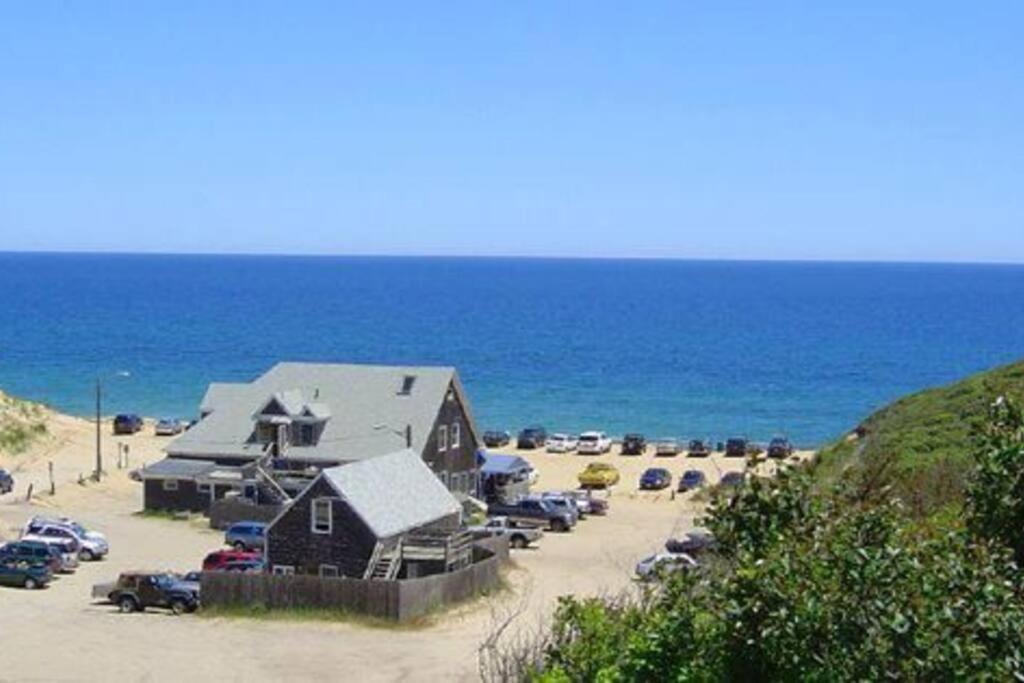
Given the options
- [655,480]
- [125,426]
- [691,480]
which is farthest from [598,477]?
[125,426]

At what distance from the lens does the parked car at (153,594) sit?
43.6 metres

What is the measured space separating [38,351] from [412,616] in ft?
441

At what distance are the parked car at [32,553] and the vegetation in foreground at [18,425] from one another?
30147 mm

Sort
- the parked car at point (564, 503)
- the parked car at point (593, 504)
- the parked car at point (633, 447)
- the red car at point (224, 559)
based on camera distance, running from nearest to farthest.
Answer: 1. the red car at point (224, 559)
2. the parked car at point (564, 503)
3. the parked car at point (593, 504)
4. the parked car at point (633, 447)

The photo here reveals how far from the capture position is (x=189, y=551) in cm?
5338

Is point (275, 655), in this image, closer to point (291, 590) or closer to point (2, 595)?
point (291, 590)

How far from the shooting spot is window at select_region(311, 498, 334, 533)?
46.4 meters

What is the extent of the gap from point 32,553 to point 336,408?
16787 mm

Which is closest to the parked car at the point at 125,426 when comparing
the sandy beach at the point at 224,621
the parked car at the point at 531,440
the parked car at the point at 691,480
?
the parked car at the point at 531,440

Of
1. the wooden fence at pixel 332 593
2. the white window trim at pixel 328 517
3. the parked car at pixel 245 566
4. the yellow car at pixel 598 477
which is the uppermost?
the white window trim at pixel 328 517

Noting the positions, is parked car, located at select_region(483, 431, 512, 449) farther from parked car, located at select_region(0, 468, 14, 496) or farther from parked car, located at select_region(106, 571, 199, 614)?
parked car, located at select_region(106, 571, 199, 614)

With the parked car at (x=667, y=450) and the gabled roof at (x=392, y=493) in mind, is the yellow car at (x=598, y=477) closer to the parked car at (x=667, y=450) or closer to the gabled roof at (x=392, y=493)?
the parked car at (x=667, y=450)

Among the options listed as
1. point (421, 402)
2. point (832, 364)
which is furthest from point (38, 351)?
point (421, 402)

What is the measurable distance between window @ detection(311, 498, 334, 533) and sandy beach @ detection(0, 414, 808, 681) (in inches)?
192
